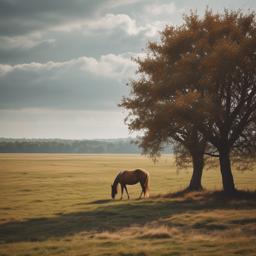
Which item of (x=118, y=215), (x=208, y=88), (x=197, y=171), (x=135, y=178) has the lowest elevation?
(x=118, y=215)

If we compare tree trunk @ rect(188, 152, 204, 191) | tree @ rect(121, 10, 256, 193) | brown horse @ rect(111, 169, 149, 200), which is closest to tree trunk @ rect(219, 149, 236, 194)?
tree @ rect(121, 10, 256, 193)

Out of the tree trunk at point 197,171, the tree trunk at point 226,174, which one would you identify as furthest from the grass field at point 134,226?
the tree trunk at point 197,171

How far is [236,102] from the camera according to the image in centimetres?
3291

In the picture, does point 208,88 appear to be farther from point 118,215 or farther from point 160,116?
point 118,215

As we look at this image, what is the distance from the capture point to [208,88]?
1236 inches

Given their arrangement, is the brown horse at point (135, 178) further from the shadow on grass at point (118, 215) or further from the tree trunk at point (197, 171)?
the tree trunk at point (197, 171)

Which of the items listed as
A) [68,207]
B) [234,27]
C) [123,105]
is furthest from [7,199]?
[234,27]

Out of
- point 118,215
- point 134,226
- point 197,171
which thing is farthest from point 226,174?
point 134,226

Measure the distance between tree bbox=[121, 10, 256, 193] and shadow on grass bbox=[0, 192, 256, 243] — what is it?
122 inches

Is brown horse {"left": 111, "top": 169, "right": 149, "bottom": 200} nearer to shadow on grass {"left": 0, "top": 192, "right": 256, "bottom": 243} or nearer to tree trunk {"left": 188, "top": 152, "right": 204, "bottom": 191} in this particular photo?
shadow on grass {"left": 0, "top": 192, "right": 256, "bottom": 243}

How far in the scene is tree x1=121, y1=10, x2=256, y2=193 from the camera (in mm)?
29816

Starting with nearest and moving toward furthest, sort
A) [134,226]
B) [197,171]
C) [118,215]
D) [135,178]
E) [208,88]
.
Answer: [134,226] < [118,215] < [208,88] < [135,178] < [197,171]

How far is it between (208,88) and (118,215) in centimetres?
1241

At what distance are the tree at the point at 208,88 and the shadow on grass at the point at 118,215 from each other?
3096 millimetres
